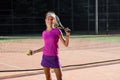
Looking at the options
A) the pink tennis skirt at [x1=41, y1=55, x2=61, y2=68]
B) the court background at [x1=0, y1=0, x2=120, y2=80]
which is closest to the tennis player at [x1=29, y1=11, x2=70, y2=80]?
the pink tennis skirt at [x1=41, y1=55, x2=61, y2=68]

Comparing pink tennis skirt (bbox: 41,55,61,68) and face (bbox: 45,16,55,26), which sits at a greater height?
face (bbox: 45,16,55,26)

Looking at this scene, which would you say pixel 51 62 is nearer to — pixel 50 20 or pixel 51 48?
pixel 51 48

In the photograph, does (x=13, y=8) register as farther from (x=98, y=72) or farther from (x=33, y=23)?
(x=98, y=72)

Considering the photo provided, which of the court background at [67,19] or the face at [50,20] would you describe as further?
the court background at [67,19]

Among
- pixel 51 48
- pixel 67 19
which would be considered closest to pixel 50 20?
pixel 51 48

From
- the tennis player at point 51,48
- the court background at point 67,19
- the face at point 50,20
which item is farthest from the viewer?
the court background at point 67,19

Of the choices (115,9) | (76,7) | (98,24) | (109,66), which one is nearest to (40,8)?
(76,7)

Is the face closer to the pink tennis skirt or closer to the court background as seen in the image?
the pink tennis skirt

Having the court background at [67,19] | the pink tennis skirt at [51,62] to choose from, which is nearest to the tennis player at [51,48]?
the pink tennis skirt at [51,62]

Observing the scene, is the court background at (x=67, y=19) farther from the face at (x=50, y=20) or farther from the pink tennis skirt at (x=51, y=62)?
the face at (x=50, y=20)

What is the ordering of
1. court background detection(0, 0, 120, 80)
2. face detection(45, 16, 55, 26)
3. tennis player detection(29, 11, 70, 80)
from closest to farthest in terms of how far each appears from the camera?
face detection(45, 16, 55, 26), tennis player detection(29, 11, 70, 80), court background detection(0, 0, 120, 80)

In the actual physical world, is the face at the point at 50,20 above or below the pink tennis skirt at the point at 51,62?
above

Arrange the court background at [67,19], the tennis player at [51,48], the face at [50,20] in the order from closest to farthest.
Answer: the face at [50,20] → the tennis player at [51,48] → the court background at [67,19]

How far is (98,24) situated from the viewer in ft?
132
